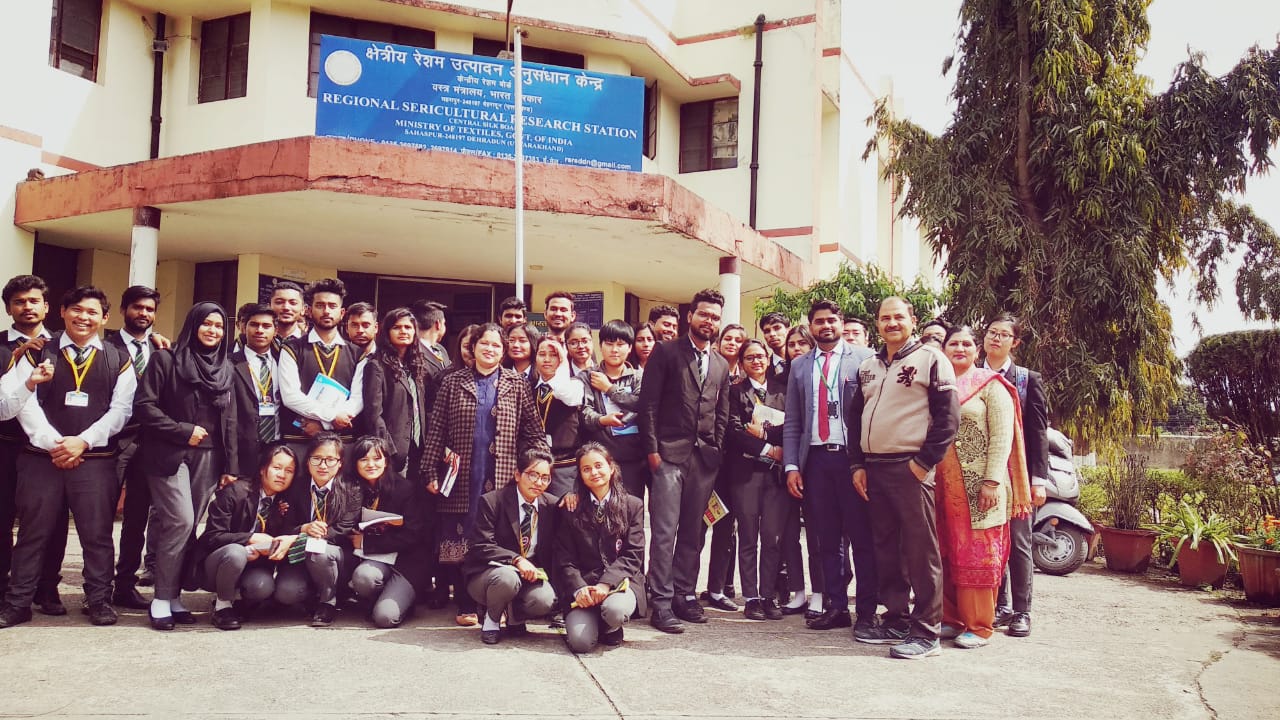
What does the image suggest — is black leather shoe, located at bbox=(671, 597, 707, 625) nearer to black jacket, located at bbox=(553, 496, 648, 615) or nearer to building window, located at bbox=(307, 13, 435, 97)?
black jacket, located at bbox=(553, 496, 648, 615)

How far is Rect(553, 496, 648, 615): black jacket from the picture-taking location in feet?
16.3

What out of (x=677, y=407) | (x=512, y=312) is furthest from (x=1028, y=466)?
(x=512, y=312)

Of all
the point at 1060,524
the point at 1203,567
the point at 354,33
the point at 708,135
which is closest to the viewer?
the point at 1203,567

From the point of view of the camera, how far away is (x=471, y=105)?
1010cm

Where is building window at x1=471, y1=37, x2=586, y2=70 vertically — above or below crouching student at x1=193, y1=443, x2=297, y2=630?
above

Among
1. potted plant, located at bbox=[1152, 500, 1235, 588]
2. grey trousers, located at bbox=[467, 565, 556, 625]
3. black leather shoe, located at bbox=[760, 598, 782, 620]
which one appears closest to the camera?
grey trousers, located at bbox=[467, 565, 556, 625]

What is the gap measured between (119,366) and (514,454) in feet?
7.35

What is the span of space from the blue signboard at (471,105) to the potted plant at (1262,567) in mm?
6656

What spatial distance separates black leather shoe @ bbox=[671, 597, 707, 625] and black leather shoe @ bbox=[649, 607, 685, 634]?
0.14 m

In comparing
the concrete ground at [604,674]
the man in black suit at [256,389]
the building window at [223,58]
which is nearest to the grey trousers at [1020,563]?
the concrete ground at [604,674]

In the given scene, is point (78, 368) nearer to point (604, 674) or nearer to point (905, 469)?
point (604, 674)

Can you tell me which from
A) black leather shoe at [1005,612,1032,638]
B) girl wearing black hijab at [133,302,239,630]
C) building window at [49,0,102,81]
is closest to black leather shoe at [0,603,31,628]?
girl wearing black hijab at [133,302,239,630]

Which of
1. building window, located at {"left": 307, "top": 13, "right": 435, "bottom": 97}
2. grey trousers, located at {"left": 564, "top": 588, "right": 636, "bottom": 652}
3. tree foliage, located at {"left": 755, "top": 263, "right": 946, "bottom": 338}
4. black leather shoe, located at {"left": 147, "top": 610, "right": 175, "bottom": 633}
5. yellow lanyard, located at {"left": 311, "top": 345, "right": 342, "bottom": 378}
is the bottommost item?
black leather shoe, located at {"left": 147, "top": 610, "right": 175, "bottom": 633}

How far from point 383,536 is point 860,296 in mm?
7335
